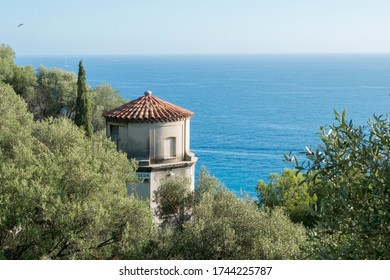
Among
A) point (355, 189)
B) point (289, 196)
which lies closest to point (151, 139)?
point (289, 196)

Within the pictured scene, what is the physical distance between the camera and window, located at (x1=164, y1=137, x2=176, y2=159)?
23.5m

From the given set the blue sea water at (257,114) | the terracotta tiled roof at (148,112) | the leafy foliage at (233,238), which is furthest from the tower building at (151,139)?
the blue sea water at (257,114)

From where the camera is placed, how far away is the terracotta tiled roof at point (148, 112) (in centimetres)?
2294

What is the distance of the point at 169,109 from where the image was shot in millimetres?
23719

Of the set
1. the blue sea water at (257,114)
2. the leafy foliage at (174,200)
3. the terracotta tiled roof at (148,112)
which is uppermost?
the terracotta tiled roof at (148,112)

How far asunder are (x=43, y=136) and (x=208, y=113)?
86.8m

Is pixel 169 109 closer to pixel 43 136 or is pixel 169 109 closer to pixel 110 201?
pixel 43 136

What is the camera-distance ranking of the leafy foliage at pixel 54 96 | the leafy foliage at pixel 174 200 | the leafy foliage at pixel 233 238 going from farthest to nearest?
the leafy foliage at pixel 54 96 → the leafy foliage at pixel 174 200 → the leafy foliage at pixel 233 238

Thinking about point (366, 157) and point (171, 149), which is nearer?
point (366, 157)

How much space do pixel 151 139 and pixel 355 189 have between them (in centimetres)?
1498

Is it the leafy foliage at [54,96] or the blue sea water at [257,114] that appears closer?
the leafy foliage at [54,96]

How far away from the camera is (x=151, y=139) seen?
2308cm

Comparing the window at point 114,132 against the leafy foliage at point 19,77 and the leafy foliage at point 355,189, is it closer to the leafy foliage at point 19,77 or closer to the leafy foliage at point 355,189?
the leafy foliage at point 355,189
